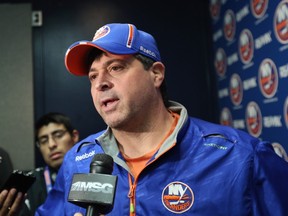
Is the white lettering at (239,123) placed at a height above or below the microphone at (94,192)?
below

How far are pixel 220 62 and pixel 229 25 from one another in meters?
0.30

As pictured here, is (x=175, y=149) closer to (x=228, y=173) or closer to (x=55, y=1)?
(x=228, y=173)

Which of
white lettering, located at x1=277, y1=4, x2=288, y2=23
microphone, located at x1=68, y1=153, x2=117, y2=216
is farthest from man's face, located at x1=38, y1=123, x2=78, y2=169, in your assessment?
microphone, located at x1=68, y1=153, x2=117, y2=216

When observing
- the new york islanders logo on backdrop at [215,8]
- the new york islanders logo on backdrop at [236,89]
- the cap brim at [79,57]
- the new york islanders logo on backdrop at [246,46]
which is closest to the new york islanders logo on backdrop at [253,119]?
the new york islanders logo on backdrop at [236,89]

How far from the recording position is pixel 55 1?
2.79 metres

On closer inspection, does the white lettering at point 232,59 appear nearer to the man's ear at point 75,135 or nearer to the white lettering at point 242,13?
the white lettering at point 242,13

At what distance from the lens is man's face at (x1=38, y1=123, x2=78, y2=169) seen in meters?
2.42

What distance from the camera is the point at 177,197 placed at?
1.11 m

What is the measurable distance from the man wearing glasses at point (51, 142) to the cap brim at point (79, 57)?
1.14 metres

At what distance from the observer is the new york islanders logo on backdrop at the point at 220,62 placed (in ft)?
8.34

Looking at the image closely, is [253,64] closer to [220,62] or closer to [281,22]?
[281,22]

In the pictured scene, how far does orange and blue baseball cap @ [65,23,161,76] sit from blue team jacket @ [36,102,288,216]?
27 cm

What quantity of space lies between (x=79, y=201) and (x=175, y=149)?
0.44 m

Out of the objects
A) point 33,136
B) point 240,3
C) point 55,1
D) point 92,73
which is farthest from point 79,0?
point 92,73
